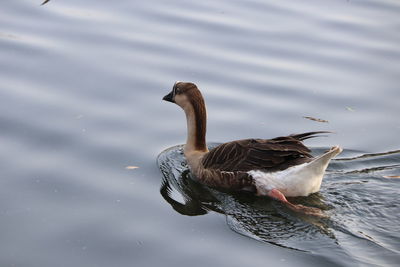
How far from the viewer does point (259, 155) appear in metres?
8.05

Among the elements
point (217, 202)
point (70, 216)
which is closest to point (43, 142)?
point (70, 216)

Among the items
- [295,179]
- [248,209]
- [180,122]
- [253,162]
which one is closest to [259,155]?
[253,162]

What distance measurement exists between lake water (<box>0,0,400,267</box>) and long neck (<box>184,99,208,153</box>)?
0.26m

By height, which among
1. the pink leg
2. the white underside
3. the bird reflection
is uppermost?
the white underside

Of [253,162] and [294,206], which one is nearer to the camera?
[294,206]

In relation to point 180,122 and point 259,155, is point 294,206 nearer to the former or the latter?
point 259,155

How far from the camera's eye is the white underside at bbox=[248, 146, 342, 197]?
764cm

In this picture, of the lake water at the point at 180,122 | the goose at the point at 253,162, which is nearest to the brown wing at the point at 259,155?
the goose at the point at 253,162

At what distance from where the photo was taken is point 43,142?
841 centimetres

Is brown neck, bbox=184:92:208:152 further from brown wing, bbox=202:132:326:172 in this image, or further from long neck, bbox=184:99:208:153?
brown wing, bbox=202:132:326:172

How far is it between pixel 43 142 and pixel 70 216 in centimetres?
171

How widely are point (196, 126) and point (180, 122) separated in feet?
2.84

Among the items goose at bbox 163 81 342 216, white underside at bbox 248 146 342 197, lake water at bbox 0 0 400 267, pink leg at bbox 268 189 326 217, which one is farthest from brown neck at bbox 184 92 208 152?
pink leg at bbox 268 189 326 217

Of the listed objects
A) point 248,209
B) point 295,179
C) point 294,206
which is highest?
point 295,179
